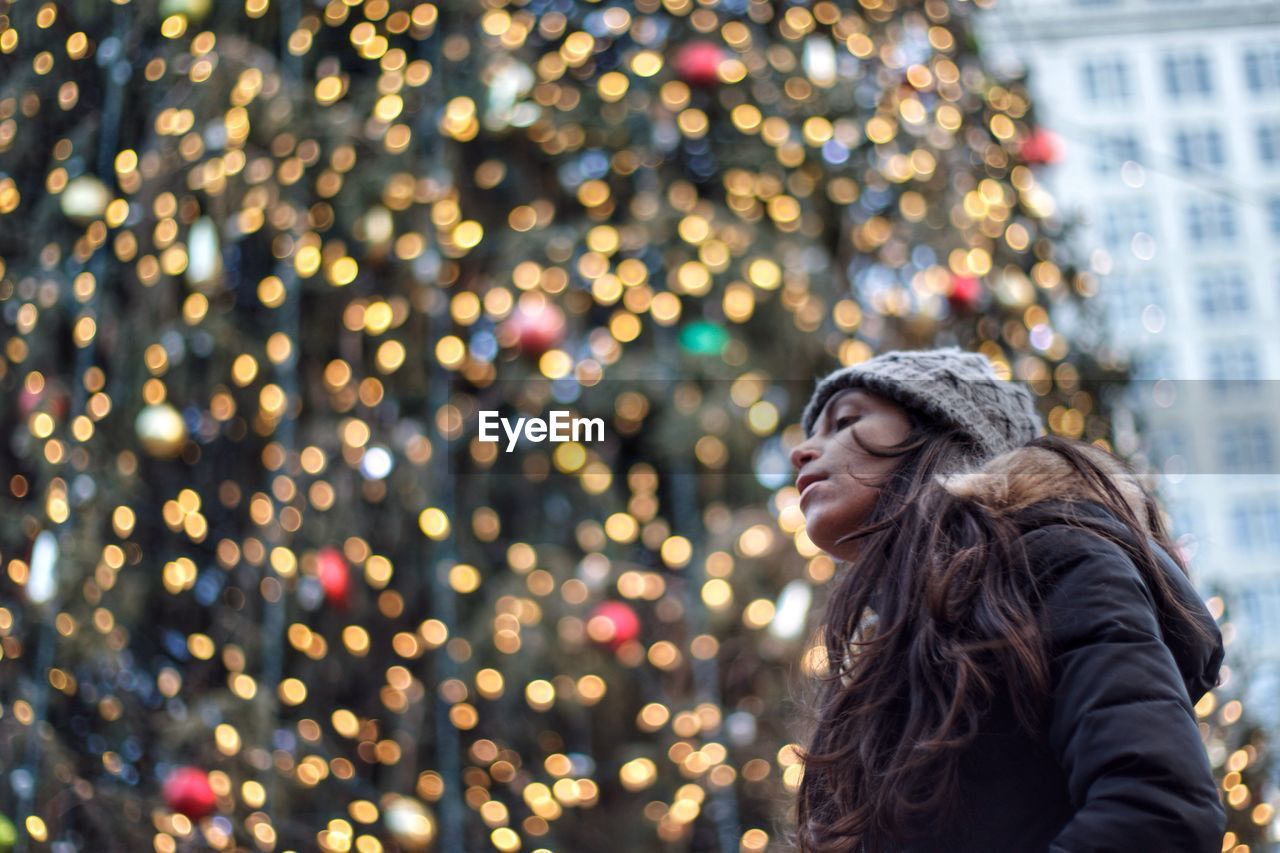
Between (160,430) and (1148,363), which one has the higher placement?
(1148,363)

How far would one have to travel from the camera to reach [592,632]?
2.98 m

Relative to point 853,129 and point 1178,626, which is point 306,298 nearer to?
point 853,129

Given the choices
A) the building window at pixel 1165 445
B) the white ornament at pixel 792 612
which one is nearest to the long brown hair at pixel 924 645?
the white ornament at pixel 792 612

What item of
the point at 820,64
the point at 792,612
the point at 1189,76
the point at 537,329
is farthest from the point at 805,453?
the point at 1189,76

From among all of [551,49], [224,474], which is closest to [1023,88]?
[551,49]

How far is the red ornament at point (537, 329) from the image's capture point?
304cm

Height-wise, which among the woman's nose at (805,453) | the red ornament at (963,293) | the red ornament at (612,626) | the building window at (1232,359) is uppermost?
the building window at (1232,359)

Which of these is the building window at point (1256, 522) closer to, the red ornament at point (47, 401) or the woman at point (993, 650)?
the red ornament at point (47, 401)

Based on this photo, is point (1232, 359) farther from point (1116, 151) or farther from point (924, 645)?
point (924, 645)

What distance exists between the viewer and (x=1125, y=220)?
10.6 metres

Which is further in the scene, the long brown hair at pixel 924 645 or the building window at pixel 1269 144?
the building window at pixel 1269 144

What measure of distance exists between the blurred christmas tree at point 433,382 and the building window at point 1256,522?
11051mm

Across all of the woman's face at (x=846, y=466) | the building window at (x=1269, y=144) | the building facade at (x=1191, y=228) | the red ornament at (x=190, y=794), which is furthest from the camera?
the building window at (x=1269, y=144)

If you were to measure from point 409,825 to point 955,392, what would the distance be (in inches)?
75.9
